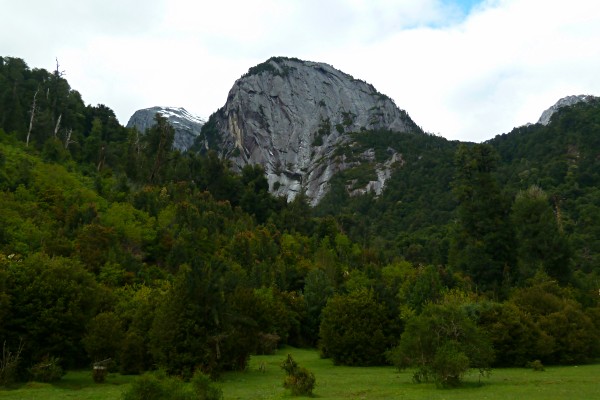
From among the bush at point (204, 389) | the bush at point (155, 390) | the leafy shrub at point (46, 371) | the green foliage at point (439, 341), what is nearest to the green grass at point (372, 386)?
the leafy shrub at point (46, 371)

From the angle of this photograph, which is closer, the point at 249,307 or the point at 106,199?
the point at 249,307

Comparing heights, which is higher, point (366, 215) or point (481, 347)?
point (366, 215)

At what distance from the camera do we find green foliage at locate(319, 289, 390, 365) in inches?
1533

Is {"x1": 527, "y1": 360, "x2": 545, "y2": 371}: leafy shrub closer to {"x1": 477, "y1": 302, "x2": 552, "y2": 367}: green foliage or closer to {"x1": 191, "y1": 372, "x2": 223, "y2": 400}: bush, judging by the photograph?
{"x1": 477, "y1": 302, "x2": 552, "y2": 367}: green foliage

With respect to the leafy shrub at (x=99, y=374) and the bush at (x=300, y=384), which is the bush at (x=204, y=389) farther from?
the leafy shrub at (x=99, y=374)

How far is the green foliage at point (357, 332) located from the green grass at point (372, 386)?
3.16 metres

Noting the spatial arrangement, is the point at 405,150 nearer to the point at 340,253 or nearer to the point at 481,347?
the point at 340,253

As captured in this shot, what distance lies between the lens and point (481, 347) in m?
27.9

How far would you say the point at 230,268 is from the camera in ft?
163

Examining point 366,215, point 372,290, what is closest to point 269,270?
point 372,290

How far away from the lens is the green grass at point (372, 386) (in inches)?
902

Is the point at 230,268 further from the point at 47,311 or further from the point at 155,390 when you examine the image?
the point at 155,390

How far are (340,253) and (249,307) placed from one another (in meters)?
39.9

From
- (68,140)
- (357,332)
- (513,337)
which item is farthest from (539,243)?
(68,140)
